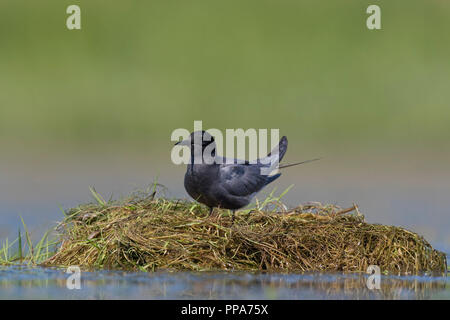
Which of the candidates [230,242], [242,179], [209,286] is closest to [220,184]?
[242,179]

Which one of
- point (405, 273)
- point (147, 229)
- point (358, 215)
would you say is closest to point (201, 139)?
point (147, 229)

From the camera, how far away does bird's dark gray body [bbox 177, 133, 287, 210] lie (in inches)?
336

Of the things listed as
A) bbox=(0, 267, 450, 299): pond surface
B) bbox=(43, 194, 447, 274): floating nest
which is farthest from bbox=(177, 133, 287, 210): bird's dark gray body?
bbox=(0, 267, 450, 299): pond surface

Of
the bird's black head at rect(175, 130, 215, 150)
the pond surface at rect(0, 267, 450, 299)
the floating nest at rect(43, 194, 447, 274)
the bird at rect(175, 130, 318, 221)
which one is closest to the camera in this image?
the pond surface at rect(0, 267, 450, 299)

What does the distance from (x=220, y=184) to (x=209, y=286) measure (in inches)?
93.7

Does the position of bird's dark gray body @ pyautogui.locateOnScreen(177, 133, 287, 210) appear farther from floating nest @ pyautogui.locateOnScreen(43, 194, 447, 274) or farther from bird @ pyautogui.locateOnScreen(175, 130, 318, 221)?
floating nest @ pyautogui.locateOnScreen(43, 194, 447, 274)

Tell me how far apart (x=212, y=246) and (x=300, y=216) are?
1486 millimetres

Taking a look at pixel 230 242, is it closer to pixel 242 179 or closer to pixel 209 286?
pixel 209 286

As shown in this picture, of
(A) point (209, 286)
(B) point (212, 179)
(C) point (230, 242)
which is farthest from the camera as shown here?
(B) point (212, 179)

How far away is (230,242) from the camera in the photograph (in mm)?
7465

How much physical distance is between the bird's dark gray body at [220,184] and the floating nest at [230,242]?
7.9 inches

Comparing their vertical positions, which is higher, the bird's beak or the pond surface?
the bird's beak

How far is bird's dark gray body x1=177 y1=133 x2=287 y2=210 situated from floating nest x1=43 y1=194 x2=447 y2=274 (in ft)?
0.66

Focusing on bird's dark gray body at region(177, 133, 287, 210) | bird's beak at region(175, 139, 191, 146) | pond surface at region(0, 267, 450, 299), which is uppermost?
bird's beak at region(175, 139, 191, 146)
